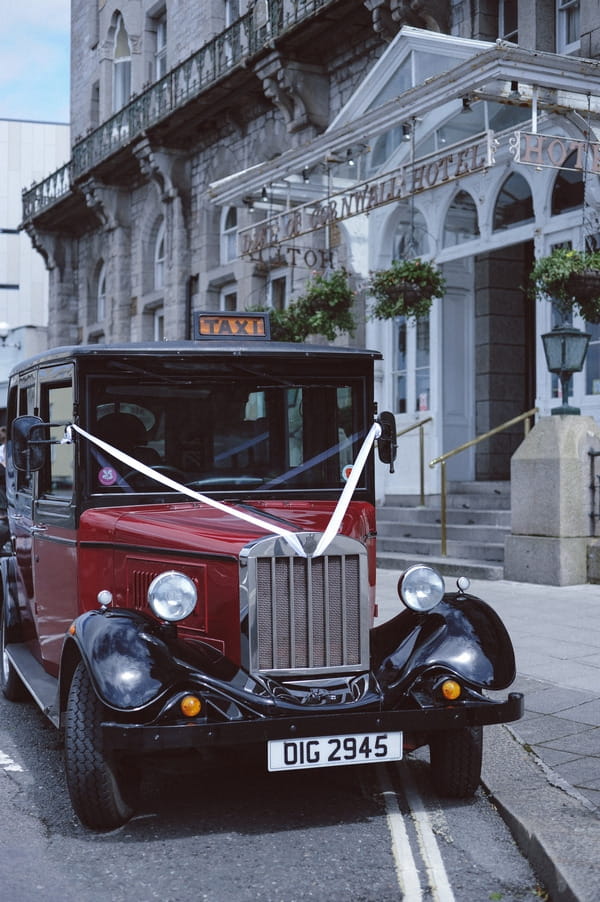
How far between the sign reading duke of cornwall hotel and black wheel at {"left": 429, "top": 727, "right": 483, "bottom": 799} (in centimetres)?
774

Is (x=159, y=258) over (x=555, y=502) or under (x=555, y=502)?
over

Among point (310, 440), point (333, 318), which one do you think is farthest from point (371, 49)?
point (310, 440)

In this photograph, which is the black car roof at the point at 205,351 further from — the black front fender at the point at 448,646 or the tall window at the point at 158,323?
the tall window at the point at 158,323

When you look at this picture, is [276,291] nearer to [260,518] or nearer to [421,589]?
[260,518]

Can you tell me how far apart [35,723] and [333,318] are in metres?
9.48

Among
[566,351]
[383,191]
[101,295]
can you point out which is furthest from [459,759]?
[101,295]

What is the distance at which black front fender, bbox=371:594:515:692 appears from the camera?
492cm

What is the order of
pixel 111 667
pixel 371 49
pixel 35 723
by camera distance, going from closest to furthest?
pixel 111 667 → pixel 35 723 → pixel 371 49

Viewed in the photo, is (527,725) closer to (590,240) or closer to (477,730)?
(477,730)

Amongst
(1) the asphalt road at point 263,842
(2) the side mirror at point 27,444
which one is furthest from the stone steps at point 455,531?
(2) the side mirror at point 27,444

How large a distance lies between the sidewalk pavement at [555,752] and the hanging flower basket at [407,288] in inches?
182

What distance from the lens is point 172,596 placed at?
481cm

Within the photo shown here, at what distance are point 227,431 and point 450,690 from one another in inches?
73.1

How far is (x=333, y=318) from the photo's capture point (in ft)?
50.4
